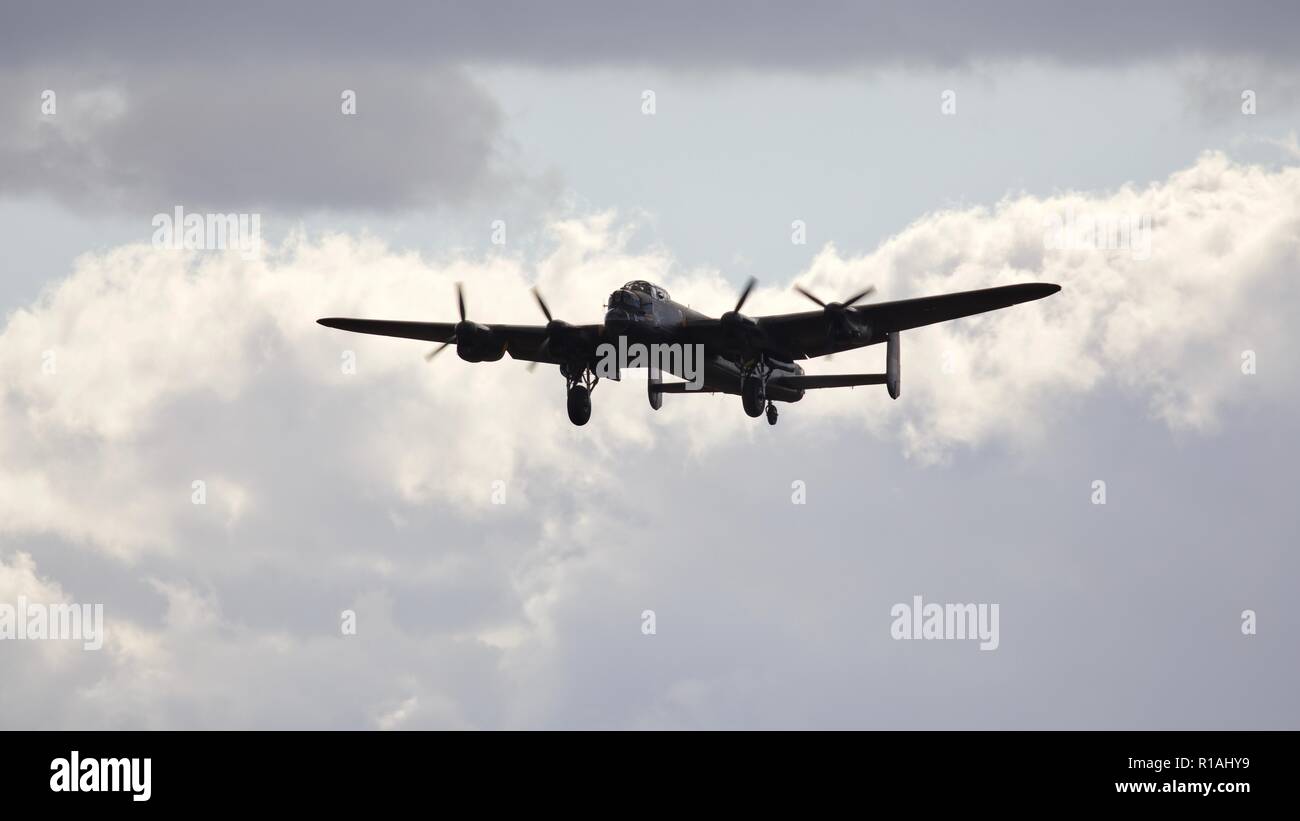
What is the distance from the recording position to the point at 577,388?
70062mm

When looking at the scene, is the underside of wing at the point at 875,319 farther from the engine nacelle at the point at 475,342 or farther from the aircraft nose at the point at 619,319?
the engine nacelle at the point at 475,342

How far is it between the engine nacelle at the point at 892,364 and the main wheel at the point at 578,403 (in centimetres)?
1269

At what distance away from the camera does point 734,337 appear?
69500mm

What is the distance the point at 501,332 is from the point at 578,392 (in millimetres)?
5240

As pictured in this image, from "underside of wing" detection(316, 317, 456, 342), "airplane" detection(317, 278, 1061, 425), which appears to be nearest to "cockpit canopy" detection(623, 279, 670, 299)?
"airplane" detection(317, 278, 1061, 425)

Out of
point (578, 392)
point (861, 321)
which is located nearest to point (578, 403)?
point (578, 392)

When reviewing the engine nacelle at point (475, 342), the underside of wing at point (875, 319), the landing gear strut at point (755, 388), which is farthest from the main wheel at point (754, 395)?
the engine nacelle at point (475, 342)

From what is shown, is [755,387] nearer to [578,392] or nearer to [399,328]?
[578,392]

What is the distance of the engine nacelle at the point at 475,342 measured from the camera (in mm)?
71500
